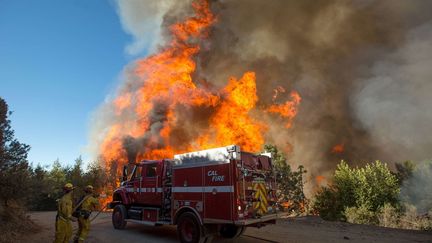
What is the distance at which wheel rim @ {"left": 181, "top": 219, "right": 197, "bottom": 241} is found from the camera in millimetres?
9723

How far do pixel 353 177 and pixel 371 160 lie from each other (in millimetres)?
22579

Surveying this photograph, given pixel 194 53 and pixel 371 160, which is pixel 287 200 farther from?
pixel 371 160

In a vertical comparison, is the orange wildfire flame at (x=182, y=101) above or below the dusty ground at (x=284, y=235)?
above

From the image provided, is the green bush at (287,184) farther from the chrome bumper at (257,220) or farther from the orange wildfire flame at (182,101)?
the chrome bumper at (257,220)

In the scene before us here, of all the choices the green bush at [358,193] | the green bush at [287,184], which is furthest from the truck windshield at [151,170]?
the green bush at [287,184]

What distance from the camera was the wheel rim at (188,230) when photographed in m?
9.72

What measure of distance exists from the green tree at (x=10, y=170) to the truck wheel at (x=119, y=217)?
4325mm

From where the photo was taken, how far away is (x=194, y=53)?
38.3 metres

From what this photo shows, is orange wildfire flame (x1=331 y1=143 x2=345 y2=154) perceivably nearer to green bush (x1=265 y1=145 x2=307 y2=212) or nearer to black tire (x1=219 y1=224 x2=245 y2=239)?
green bush (x1=265 y1=145 x2=307 y2=212)

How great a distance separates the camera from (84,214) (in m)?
9.26

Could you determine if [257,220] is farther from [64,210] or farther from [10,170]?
[10,170]

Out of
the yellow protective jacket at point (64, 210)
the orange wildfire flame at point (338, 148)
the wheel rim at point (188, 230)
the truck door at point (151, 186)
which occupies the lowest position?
the wheel rim at point (188, 230)

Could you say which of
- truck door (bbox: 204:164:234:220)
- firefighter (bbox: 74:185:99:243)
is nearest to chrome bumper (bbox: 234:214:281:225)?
truck door (bbox: 204:164:234:220)

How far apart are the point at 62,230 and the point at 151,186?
4.51 metres
